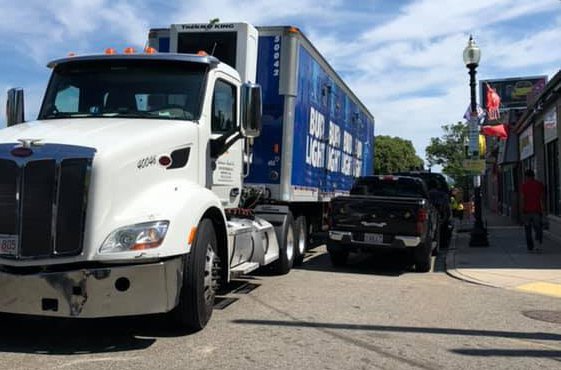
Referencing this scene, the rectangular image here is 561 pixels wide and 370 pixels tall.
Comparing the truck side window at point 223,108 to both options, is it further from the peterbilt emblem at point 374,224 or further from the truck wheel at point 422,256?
the truck wheel at point 422,256

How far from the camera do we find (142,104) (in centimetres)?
689

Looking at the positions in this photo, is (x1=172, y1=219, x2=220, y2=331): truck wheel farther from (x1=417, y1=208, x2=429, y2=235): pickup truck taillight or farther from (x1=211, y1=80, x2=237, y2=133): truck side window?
(x1=417, y1=208, x2=429, y2=235): pickup truck taillight

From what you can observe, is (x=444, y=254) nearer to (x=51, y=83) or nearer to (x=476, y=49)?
(x=476, y=49)

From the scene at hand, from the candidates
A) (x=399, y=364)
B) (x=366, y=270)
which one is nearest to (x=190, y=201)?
(x=399, y=364)

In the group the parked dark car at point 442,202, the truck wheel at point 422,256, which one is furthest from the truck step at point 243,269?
the parked dark car at point 442,202

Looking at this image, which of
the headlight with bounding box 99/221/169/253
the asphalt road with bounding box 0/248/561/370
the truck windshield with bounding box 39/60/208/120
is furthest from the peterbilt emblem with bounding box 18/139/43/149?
the asphalt road with bounding box 0/248/561/370

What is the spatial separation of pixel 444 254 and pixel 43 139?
10.9 meters

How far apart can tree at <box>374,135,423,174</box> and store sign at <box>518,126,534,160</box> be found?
5812 centimetres

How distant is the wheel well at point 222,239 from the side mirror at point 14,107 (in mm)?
2868

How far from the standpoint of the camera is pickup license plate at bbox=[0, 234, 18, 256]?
17.7 feet

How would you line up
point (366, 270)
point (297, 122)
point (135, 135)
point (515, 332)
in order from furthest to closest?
point (366, 270) → point (297, 122) → point (515, 332) → point (135, 135)

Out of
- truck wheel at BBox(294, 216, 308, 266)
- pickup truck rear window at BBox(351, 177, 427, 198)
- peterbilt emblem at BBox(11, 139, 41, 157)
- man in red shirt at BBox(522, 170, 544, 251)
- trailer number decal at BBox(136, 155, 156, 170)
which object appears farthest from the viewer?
man in red shirt at BBox(522, 170, 544, 251)

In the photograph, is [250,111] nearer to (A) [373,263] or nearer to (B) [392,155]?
(A) [373,263]

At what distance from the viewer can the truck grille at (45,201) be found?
5359 millimetres
